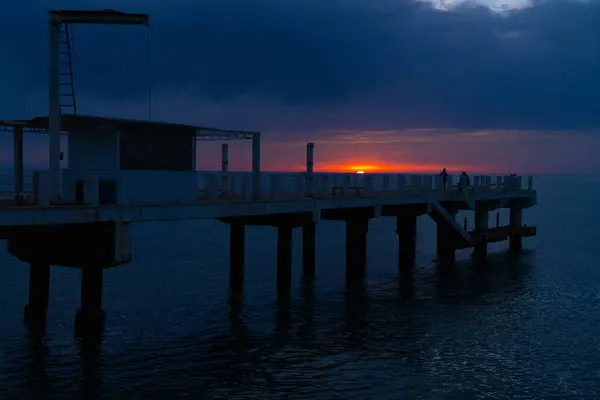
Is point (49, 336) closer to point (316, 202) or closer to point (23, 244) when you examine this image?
point (23, 244)

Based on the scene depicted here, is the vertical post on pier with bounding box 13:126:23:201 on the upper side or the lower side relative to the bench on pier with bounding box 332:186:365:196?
upper

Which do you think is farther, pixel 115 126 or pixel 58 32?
pixel 115 126

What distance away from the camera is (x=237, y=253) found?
29.2 metres

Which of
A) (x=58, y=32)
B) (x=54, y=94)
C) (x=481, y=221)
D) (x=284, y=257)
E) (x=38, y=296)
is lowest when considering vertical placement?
(x=38, y=296)

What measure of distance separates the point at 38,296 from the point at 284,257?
10.1 m

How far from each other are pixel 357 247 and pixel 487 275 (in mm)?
8346

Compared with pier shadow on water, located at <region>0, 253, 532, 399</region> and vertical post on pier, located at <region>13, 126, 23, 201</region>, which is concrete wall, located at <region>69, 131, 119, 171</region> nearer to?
vertical post on pier, located at <region>13, 126, 23, 201</region>

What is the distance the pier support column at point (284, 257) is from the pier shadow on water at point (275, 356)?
25.0 inches

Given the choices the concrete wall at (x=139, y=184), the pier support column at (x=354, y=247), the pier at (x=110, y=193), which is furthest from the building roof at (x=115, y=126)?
the pier support column at (x=354, y=247)

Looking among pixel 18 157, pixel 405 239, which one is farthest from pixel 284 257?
pixel 405 239

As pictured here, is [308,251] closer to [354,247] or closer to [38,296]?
[354,247]

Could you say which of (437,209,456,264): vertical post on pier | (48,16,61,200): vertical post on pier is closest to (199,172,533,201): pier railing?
(437,209,456,264): vertical post on pier

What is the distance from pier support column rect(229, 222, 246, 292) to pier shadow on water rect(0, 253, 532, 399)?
93cm

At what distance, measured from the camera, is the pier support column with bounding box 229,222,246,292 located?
29.0 m
